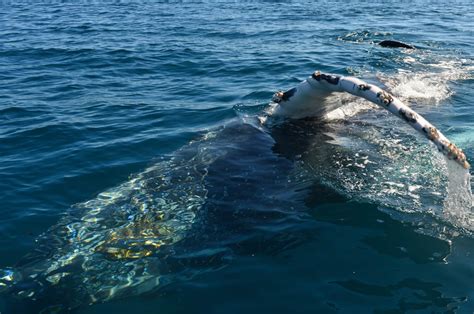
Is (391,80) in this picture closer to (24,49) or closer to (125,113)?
(125,113)

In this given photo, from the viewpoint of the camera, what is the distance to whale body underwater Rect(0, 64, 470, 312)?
6.39m

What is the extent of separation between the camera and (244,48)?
20.2 meters

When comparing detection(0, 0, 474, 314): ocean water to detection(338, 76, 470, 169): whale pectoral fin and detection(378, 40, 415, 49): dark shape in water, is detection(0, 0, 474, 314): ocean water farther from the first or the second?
detection(378, 40, 415, 49): dark shape in water

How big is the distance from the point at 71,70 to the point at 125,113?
535cm

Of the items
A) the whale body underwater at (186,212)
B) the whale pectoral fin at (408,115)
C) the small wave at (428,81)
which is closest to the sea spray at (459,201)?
the whale pectoral fin at (408,115)

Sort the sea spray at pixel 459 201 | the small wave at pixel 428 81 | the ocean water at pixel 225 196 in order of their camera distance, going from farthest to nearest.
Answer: the small wave at pixel 428 81
the sea spray at pixel 459 201
the ocean water at pixel 225 196

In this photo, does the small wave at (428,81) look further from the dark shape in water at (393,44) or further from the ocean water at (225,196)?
the dark shape in water at (393,44)

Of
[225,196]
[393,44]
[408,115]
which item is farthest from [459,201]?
[393,44]

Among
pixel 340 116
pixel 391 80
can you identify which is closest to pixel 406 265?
pixel 340 116

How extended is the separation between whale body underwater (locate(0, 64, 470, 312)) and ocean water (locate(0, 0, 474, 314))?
3 centimetres

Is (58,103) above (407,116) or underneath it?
underneath

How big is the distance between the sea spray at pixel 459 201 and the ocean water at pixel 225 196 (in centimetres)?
3

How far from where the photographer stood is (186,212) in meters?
7.60

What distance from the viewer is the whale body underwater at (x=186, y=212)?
21.0ft
